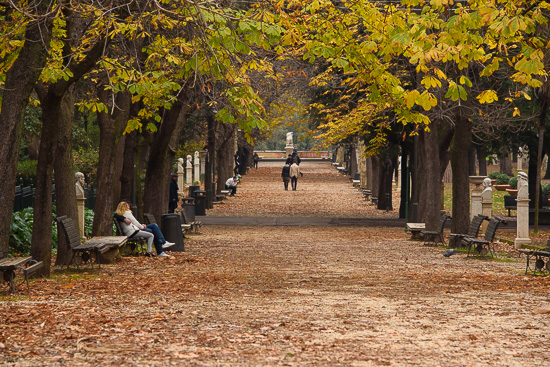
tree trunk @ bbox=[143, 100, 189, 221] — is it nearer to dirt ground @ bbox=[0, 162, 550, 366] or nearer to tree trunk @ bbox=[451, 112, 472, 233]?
dirt ground @ bbox=[0, 162, 550, 366]

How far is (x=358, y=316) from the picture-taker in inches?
380

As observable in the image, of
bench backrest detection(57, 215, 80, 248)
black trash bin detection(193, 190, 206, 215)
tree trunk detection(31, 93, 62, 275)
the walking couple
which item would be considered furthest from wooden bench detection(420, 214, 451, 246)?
the walking couple

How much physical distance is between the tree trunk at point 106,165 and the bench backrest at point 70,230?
7.17ft

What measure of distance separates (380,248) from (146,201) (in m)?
5.82

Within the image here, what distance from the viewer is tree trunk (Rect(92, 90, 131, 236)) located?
57.0 ft

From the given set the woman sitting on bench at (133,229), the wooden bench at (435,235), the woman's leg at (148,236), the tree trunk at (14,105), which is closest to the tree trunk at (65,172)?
the woman sitting on bench at (133,229)

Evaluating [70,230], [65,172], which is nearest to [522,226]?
[65,172]

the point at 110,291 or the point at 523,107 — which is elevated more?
the point at 523,107

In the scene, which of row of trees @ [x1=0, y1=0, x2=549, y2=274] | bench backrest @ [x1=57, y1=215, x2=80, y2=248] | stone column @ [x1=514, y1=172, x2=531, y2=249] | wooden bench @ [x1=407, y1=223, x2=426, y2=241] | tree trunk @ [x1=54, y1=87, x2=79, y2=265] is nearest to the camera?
row of trees @ [x1=0, y1=0, x2=549, y2=274]

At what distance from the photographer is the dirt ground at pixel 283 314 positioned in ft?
24.7

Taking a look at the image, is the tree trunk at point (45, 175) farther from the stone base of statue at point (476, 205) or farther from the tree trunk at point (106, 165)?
the stone base of statue at point (476, 205)

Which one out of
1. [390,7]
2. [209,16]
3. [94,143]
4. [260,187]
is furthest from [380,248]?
[260,187]

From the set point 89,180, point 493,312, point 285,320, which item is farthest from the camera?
point 89,180

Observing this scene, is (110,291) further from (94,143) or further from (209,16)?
(94,143)
